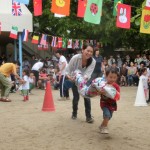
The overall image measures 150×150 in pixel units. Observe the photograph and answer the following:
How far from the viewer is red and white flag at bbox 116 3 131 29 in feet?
46.0

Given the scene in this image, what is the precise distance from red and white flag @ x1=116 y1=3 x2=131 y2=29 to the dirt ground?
4.64 meters

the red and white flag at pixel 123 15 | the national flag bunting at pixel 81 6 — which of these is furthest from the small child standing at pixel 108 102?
the national flag bunting at pixel 81 6

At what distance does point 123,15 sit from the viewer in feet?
46.6

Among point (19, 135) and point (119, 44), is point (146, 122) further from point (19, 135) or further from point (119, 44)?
point (119, 44)

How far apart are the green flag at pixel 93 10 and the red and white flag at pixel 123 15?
3.26ft

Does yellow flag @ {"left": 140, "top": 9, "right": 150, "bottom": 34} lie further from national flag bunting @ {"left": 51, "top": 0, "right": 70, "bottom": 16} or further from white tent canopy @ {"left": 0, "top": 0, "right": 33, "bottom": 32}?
white tent canopy @ {"left": 0, "top": 0, "right": 33, "bottom": 32}

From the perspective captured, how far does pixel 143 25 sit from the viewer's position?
12.3m

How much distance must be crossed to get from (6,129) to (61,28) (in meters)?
18.2

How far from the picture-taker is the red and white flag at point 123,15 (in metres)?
14.0

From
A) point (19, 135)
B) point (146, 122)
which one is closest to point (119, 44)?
point (146, 122)

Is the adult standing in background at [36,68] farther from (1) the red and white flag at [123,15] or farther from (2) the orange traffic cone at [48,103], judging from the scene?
(2) the orange traffic cone at [48,103]

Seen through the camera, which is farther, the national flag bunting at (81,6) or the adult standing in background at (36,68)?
the adult standing in background at (36,68)

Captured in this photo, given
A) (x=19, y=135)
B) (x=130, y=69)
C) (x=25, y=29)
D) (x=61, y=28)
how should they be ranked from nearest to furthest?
(x=19, y=135)
(x=25, y=29)
(x=130, y=69)
(x=61, y=28)

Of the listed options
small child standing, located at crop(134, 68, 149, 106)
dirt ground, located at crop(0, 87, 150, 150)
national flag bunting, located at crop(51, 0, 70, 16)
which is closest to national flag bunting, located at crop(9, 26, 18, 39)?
national flag bunting, located at crop(51, 0, 70, 16)
